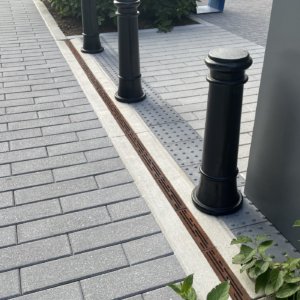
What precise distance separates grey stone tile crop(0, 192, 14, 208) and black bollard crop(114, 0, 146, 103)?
1922mm

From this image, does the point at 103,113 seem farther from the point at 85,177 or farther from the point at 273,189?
the point at 273,189

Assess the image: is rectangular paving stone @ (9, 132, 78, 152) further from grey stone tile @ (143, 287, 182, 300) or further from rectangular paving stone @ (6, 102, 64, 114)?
grey stone tile @ (143, 287, 182, 300)

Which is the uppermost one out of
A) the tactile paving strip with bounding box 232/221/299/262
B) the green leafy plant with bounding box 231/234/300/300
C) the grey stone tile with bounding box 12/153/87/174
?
the green leafy plant with bounding box 231/234/300/300

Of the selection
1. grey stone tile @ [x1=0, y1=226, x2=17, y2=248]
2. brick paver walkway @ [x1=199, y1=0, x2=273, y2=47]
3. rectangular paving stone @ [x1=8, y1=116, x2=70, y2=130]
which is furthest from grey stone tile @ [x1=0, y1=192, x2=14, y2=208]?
brick paver walkway @ [x1=199, y1=0, x2=273, y2=47]

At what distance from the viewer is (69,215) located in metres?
2.62

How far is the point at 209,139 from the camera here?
2439 mm

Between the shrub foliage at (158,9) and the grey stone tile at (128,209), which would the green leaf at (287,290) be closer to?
the grey stone tile at (128,209)

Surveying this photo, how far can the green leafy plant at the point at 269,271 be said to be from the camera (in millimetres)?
1878

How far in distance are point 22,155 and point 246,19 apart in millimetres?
6949

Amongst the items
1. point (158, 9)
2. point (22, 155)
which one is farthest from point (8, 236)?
point (158, 9)

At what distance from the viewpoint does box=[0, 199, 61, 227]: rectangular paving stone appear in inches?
101

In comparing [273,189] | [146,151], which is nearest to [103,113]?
[146,151]

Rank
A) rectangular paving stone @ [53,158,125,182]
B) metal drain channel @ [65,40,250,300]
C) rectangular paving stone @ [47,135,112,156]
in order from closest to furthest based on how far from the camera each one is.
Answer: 1. metal drain channel @ [65,40,250,300]
2. rectangular paving stone @ [53,158,125,182]
3. rectangular paving stone @ [47,135,112,156]

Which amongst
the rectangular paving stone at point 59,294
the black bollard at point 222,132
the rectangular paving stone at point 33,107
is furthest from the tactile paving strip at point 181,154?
the rectangular paving stone at point 59,294
